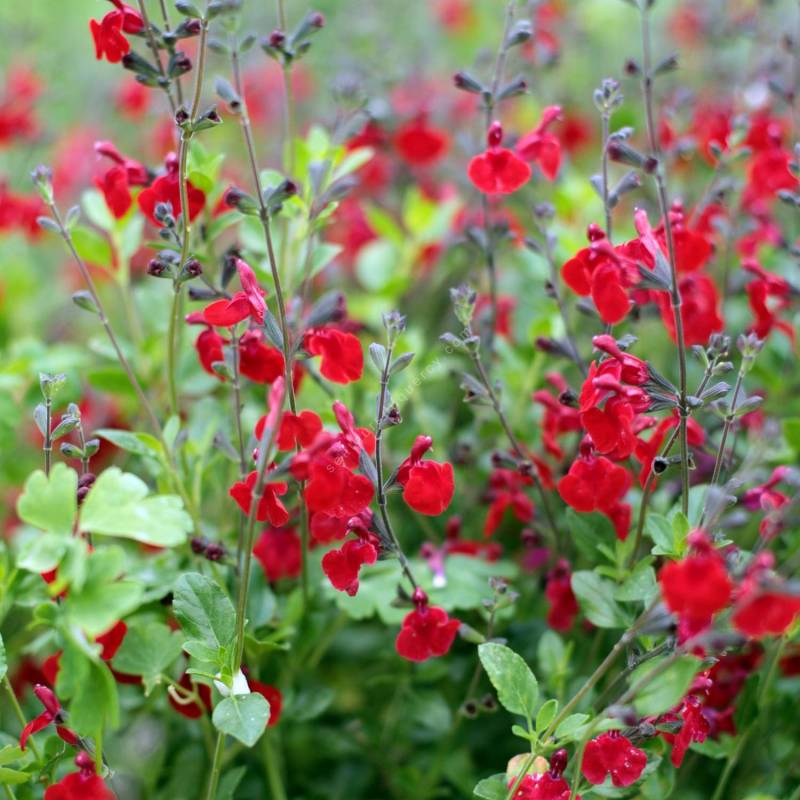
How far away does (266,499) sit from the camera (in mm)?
1074

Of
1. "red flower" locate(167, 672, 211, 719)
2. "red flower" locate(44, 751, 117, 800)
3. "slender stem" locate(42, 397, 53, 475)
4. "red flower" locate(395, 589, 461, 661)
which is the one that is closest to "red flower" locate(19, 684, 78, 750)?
"red flower" locate(44, 751, 117, 800)

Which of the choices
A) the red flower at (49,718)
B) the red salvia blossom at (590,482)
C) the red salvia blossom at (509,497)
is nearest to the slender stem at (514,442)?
the red salvia blossom at (509,497)

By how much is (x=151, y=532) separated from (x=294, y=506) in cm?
55

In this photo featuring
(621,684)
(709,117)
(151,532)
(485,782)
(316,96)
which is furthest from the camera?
(316,96)

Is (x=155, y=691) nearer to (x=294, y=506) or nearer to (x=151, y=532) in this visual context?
(x=294, y=506)

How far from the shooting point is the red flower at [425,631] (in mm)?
1172

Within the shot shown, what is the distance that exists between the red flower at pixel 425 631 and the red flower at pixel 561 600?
0.24 m

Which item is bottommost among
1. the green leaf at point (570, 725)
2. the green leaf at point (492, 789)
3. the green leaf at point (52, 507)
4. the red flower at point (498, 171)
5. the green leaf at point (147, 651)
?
the green leaf at point (492, 789)

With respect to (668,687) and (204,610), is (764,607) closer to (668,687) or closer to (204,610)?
(668,687)

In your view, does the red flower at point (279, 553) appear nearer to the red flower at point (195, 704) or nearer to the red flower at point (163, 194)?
the red flower at point (195, 704)

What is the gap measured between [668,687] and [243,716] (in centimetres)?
44

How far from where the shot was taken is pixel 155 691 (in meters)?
1.39

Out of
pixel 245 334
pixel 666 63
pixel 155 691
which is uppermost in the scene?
pixel 666 63

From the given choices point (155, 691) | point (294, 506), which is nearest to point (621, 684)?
point (294, 506)
